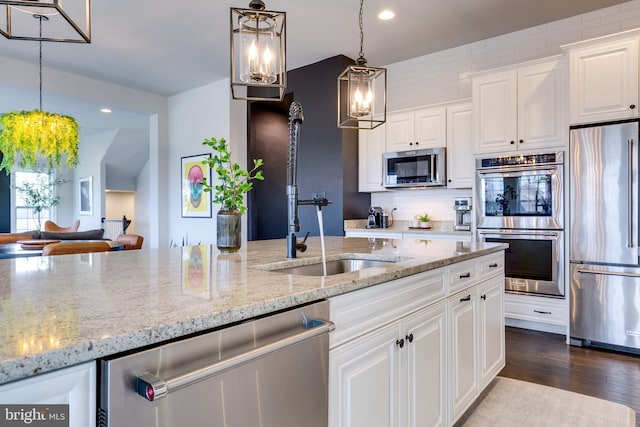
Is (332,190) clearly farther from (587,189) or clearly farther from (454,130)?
(587,189)

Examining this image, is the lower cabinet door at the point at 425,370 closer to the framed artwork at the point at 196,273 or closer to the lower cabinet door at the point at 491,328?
the lower cabinet door at the point at 491,328

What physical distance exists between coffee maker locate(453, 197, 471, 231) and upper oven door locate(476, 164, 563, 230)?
1.02ft

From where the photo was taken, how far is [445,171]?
14.1 ft

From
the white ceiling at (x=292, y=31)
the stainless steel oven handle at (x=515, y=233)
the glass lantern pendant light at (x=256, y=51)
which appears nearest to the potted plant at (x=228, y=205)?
the glass lantern pendant light at (x=256, y=51)

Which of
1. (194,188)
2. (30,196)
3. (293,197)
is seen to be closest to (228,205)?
(293,197)

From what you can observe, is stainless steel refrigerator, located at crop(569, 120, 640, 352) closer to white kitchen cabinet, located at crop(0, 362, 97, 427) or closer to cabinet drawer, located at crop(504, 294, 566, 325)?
cabinet drawer, located at crop(504, 294, 566, 325)

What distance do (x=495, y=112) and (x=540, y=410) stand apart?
2.69 m

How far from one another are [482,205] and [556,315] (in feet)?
3.84

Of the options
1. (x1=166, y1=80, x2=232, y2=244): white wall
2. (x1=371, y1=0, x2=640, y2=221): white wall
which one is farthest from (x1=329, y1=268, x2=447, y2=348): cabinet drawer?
(x1=166, y1=80, x2=232, y2=244): white wall

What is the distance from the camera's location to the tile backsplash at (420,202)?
4559 millimetres

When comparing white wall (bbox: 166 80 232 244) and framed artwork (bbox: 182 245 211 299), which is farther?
white wall (bbox: 166 80 232 244)

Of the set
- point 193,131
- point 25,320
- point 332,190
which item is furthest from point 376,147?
point 25,320

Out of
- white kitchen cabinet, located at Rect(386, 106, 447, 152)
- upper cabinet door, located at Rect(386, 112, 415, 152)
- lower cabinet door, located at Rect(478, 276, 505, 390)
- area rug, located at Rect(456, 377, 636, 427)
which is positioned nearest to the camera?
area rug, located at Rect(456, 377, 636, 427)

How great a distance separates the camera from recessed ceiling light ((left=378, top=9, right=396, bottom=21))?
3605 millimetres
